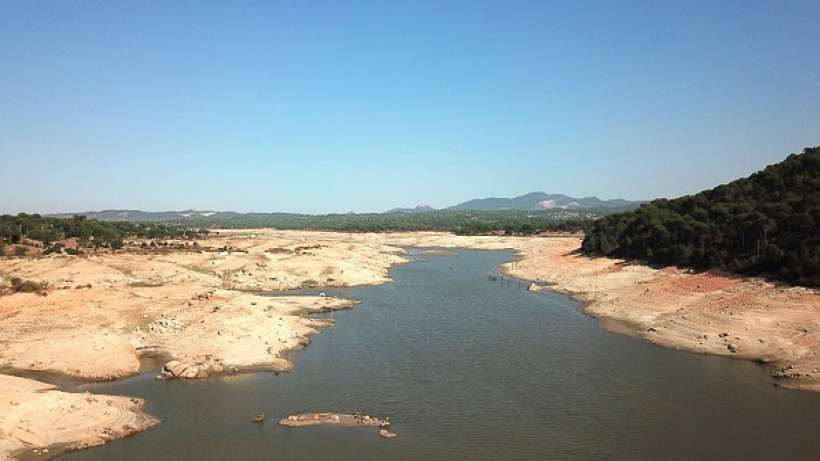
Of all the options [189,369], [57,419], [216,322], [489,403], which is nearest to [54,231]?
[216,322]

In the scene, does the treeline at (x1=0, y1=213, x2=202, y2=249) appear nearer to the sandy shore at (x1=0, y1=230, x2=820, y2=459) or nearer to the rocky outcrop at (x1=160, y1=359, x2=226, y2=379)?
the sandy shore at (x1=0, y1=230, x2=820, y2=459)

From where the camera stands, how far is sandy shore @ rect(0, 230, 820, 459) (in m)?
30.6

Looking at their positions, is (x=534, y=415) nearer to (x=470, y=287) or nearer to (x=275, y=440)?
(x=275, y=440)

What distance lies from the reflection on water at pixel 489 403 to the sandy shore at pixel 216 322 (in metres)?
1.97

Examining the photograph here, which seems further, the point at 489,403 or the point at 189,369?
the point at 189,369

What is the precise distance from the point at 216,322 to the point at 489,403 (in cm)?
1927

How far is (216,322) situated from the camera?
121 ft

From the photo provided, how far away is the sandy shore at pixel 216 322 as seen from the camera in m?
30.6

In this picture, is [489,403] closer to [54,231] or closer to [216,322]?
[216,322]

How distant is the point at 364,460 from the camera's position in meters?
20.4

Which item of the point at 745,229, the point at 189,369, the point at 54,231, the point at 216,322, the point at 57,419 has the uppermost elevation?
the point at 745,229

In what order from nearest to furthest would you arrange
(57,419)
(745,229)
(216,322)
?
(57,419) < (216,322) < (745,229)

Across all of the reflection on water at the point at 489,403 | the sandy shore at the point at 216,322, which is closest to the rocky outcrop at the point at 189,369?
the sandy shore at the point at 216,322

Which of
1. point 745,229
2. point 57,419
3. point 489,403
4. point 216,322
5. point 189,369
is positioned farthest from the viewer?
point 745,229
